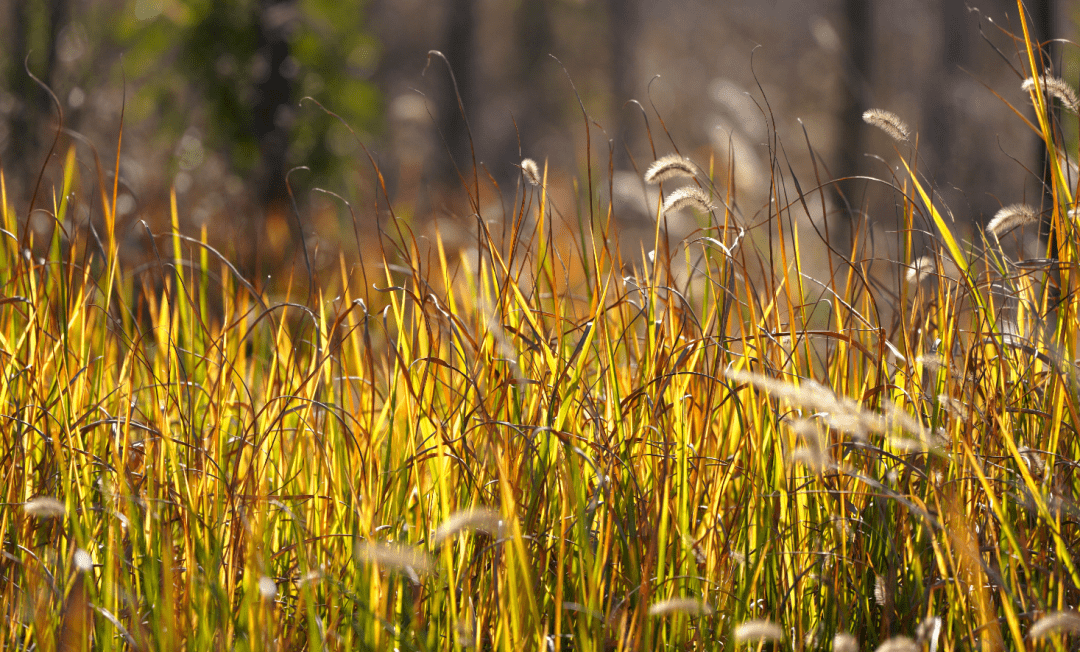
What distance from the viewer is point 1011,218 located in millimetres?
1034

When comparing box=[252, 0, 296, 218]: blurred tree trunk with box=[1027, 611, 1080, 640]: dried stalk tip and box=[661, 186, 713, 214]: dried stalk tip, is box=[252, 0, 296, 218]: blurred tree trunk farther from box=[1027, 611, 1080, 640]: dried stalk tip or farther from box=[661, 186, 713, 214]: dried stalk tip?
box=[1027, 611, 1080, 640]: dried stalk tip

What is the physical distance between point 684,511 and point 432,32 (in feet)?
53.9

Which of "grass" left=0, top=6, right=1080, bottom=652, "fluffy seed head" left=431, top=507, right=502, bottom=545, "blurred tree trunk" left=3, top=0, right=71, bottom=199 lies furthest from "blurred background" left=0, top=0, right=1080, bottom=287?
"fluffy seed head" left=431, top=507, right=502, bottom=545

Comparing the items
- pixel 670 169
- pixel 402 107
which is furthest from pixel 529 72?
pixel 670 169

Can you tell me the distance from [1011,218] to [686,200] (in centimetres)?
45

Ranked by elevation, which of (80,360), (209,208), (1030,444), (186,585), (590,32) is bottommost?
(186,585)

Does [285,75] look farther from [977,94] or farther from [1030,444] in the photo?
[977,94]

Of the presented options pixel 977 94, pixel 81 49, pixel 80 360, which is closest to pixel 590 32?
pixel 977 94

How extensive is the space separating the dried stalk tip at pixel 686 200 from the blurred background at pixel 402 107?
0.08 meters

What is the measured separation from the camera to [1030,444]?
992 millimetres

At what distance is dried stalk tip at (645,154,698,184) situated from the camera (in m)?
1.02

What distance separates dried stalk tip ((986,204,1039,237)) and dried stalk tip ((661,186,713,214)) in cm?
38

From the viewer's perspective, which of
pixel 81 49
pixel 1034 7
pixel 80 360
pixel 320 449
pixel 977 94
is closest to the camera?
pixel 320 449

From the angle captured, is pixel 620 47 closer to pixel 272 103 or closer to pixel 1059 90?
pixel 272 103
